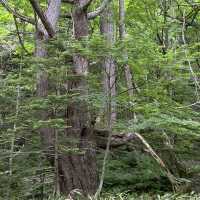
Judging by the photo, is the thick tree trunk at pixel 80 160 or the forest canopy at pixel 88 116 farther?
the thick tree trunk at pixel 80 160

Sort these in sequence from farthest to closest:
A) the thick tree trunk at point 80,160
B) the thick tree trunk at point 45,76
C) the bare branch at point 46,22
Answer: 1. the thick tree trunk at point 80,160
2. the bare branch at point 46,22
3. the thick tree trunk at point 45,76

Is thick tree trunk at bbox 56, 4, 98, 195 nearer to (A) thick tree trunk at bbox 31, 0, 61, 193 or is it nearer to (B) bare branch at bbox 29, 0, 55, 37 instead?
(A) thick tree trunk at bbox 31, 0, 61, 193

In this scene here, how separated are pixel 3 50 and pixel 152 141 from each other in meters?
4.30

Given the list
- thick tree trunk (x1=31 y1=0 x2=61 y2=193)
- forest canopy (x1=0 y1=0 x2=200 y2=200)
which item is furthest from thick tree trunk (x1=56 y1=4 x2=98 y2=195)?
thick tree trunk (x1=31 y1=0 x2=61 y2=193)

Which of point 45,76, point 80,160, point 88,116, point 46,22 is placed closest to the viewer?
point 45,76

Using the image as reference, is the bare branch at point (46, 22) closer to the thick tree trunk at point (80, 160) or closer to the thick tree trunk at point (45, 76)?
the thick tree trunk at point (45, 76)

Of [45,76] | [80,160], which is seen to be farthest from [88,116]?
[45,76]

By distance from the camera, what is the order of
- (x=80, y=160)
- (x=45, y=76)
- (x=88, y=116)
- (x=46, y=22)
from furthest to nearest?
(x=88, y=116) → (x=80, y=160) → (x=46, y=22) → (x=45, y=76)

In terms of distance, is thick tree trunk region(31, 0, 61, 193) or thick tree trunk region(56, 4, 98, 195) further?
thick tree trunk region(56, 4, 98, 195)

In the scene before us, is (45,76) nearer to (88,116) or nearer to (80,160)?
(88,116)

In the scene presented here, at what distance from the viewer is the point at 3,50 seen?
982 centimetres

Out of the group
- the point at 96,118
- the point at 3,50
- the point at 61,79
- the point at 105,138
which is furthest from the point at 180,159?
the point at 3,50

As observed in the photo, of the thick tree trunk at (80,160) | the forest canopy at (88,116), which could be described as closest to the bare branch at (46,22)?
the forest canopy at (88,116)

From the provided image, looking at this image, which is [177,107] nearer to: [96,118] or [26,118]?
[96,118]
